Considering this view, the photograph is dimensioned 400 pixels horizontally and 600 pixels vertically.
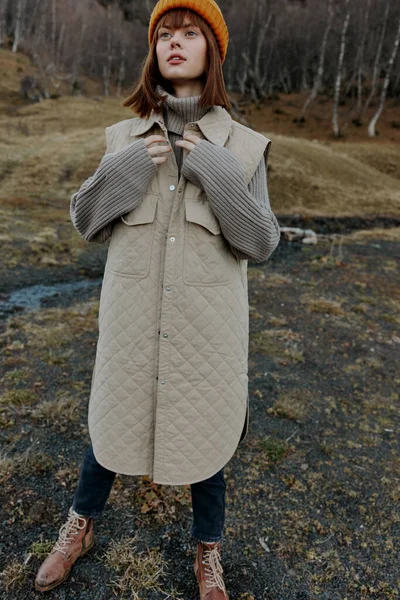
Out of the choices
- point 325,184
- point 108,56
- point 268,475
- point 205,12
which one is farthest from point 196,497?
point 108,56

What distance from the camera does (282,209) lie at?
14430mm

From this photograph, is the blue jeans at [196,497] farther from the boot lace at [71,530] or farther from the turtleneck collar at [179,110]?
the turtleneck collar at [179,110]

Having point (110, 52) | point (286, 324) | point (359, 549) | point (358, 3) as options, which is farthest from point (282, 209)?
point (110, 52)

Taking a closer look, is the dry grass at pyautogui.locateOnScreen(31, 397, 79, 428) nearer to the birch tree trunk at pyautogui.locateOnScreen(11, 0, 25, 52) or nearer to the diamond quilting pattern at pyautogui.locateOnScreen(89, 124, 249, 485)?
the diamond quilting pattern at pyautogui.locateOnScreen(89, 124, 249, 485)

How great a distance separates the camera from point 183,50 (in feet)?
5.32

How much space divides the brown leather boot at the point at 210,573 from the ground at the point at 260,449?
0.44 feet

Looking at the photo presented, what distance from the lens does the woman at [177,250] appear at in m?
1.62

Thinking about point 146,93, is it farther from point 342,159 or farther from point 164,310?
→ point 342,159

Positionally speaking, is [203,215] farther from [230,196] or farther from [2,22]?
[2,22]

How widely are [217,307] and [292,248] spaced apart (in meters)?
8.74

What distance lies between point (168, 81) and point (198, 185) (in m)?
0.51

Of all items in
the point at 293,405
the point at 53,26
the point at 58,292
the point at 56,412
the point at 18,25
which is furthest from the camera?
the point at 18,25

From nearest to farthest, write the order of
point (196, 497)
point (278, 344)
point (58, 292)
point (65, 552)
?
point (196, 497) < point (65, 552) < point (278, 344) < point (58, 292)

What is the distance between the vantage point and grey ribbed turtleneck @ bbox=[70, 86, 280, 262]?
158cm
